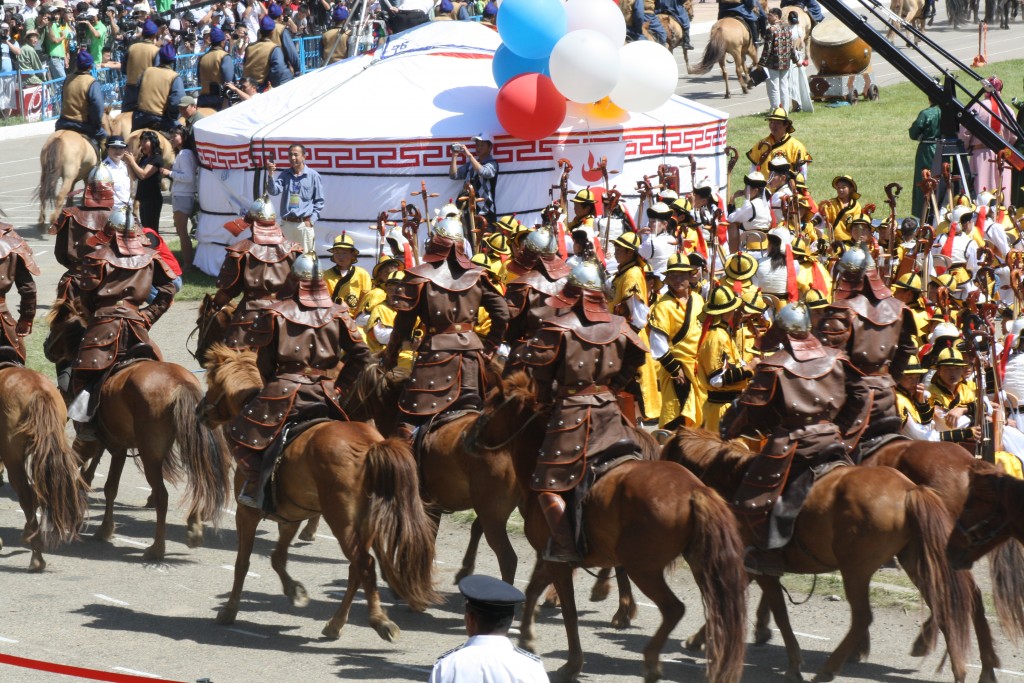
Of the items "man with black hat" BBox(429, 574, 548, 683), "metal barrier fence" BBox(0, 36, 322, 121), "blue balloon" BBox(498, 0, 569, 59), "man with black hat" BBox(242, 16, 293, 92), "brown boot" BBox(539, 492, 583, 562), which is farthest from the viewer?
"metal barrier fence" BBox(0, 36, 322, 121)

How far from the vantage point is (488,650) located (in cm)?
454

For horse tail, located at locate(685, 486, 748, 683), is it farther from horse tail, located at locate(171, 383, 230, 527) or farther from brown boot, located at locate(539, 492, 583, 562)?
horse tail, located at locate(171, 383, 230, 527)

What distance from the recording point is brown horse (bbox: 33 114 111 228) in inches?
767

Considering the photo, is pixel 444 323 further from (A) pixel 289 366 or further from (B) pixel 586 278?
(B) pixel 586 278

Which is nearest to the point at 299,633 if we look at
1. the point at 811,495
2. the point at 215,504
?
the point at 215,504

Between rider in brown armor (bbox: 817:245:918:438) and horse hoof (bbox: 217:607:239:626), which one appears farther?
horse hoof (bbox: 217:607:239:626)

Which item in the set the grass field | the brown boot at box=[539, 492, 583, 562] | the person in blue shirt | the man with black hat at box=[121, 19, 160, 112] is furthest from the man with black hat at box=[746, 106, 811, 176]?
the man with black hat at box=[121, 19, 160, 112]

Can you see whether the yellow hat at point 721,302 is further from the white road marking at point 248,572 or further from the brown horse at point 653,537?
the white road marking at point 248,572

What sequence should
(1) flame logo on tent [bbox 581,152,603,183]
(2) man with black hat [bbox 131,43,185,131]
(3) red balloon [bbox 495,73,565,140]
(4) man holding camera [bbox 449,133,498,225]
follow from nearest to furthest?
(3) red balloon [bbox 495,73,565,140], (4) man holding camera [bbox 449,133,498,225], (1) flame logo on tent [bbox 581,152,603,183], (2) man with black hat [bbox 131,43,185,131]

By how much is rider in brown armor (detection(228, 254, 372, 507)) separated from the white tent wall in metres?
8.74

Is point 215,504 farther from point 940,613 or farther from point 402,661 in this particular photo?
point 940,613

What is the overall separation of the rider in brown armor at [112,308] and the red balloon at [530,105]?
23.3 feet

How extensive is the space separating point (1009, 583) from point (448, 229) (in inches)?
144

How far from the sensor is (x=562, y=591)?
774 centimetres
